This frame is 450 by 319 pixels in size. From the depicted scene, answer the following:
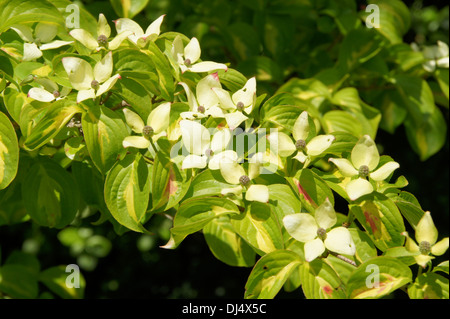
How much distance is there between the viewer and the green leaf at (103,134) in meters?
0.75

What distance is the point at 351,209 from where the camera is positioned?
73 cm

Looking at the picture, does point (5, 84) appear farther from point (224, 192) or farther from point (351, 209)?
point (351, 209)

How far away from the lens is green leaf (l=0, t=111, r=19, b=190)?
29.7 inches

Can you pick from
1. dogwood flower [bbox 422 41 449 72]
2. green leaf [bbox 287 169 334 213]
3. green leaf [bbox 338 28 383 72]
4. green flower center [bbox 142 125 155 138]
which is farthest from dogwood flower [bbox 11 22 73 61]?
dogwood flower [bbox 422 41 449 72]

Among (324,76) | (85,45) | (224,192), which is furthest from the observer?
(324,76)

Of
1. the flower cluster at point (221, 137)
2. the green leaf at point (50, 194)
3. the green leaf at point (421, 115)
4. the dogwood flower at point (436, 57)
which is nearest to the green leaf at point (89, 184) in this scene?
the green leaf at point (50, 194)

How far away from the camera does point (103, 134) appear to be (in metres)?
0.75

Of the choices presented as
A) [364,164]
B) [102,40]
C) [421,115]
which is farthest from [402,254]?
[421,115]

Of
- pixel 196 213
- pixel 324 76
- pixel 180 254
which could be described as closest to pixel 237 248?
pixel 196 213

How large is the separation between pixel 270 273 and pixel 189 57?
14.9 inches

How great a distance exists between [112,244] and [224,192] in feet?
4.72

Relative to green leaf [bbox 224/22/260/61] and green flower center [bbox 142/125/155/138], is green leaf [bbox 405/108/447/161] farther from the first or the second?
green flower center [bbox 142/125/155/138]

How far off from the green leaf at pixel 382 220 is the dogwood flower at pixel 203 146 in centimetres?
20

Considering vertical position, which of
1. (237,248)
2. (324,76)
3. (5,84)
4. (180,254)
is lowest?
(180,254)
